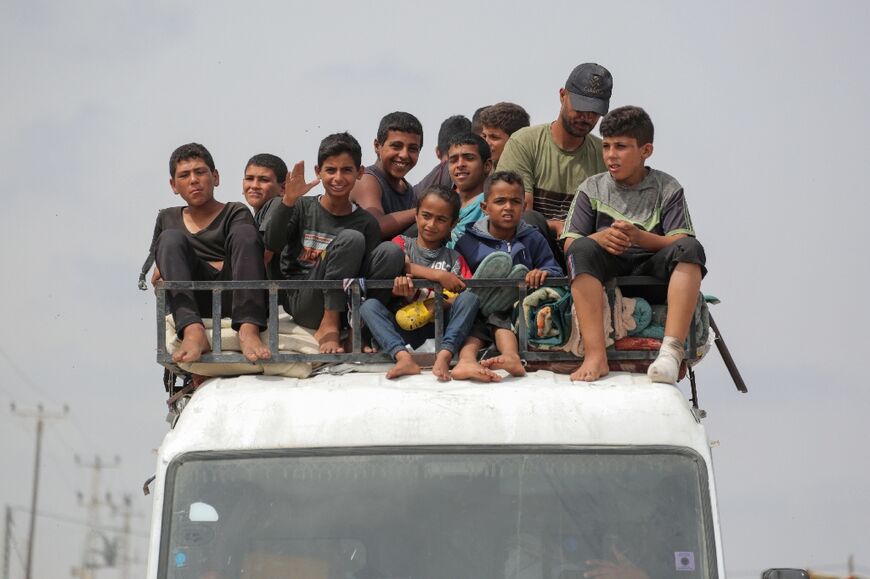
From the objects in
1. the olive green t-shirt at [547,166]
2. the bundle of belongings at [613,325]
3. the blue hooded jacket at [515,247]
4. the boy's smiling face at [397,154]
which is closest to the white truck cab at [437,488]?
the bundle of belongings at [613,325]

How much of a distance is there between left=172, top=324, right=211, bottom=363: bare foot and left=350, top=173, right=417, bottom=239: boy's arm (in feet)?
5.08

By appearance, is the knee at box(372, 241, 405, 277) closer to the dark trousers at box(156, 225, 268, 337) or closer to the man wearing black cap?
the dark trousers at box(156, 225, 268, 337)

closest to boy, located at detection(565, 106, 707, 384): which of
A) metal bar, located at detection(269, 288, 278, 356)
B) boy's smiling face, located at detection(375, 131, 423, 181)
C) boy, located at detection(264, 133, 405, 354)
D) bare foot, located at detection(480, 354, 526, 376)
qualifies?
bare foot, located at detection(480, 354, 526, 376)

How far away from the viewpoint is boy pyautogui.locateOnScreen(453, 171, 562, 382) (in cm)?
667

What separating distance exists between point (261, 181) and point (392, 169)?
90 centimetres

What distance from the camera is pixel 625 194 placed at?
23.1 feet

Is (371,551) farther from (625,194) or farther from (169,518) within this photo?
(625,194)

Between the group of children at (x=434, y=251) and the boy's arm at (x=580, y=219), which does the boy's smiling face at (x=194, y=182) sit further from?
the boy's arm at (x=580, y=219)

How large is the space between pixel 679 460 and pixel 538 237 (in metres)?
1.95

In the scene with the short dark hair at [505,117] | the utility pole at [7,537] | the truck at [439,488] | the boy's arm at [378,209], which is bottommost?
the utility pole at [7,537]

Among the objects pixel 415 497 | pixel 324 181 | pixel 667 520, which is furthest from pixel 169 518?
pixel 324 181

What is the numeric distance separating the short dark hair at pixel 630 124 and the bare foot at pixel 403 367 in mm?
1597

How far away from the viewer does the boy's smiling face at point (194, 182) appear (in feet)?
24.3

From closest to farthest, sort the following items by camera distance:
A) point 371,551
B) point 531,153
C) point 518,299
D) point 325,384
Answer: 1. point 371,551
2. point 325,384
3. point 518,299
4. point 531,153
